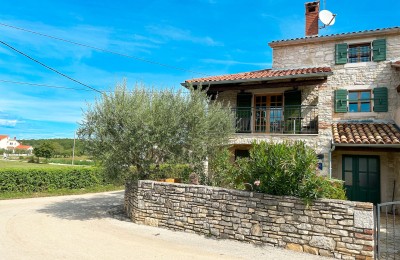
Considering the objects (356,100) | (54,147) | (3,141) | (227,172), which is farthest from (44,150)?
(3,141)

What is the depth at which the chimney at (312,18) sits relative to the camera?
1391 centimetres

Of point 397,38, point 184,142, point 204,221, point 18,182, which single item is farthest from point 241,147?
point 18,182

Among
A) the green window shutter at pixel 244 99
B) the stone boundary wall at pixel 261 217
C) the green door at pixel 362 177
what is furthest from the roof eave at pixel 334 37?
the stone boundary wall at pixel 261 217

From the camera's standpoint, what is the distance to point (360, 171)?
34.1ft

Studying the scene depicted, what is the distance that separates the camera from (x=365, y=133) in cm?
982

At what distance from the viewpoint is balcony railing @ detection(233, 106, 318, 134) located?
37.7ft

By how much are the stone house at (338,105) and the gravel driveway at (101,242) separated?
5.39 meters

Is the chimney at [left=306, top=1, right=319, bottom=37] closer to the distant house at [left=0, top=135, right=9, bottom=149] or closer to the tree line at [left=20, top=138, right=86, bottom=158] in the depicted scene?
the tree line at [left=20, top=138, right=86, bottom=158]

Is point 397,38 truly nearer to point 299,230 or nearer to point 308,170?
point 308,170

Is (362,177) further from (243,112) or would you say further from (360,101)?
(243,112)

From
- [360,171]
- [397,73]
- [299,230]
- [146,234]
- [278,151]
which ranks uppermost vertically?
[397,73]

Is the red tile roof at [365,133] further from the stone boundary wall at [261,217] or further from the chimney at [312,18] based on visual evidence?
the chimney at [312,18]

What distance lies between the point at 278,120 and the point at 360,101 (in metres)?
3.53

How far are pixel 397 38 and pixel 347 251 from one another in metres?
10.4
